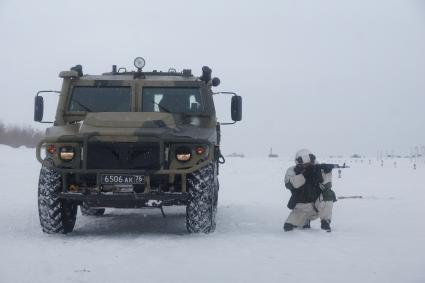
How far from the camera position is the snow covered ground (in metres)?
4.48

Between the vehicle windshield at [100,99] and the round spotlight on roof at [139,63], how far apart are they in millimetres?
698

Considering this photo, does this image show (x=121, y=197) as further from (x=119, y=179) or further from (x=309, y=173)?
(x=309, y=173)

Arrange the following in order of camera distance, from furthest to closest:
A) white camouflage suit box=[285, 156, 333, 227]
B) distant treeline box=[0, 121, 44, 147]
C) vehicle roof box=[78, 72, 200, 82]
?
1. distant treeline box=[0, 121, 44, 147]
2. vehicle roof box=[78, 72, 200, 82]
3. white camouflage suit box=[285, 156, 333, 227]

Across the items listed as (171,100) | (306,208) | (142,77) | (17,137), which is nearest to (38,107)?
(142,77)

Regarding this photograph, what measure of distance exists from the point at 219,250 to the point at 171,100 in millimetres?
2873

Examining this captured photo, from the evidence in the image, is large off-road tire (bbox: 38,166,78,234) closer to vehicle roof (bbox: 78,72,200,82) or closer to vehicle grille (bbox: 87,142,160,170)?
vehicle grille (bbox: 87,142,160,170)

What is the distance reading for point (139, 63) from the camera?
857 cm

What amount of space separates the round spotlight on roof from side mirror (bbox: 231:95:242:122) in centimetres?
147

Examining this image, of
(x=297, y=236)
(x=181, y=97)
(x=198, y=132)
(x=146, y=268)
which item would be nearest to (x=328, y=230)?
(x=297, y=236)

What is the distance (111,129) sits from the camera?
21.8ft

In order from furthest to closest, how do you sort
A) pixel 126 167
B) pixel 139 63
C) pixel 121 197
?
pixel 139 63 < pixel 126 167 < pixel 121 197

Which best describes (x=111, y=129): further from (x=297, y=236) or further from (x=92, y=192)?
(x=297, y=236)

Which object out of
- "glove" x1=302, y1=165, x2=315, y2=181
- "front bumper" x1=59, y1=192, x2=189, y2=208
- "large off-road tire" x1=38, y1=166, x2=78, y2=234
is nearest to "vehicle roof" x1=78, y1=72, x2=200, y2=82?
"large off-road tire" x1=38, y1=166, x2=78, y2=234

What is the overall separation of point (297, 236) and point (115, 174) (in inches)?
89.5
